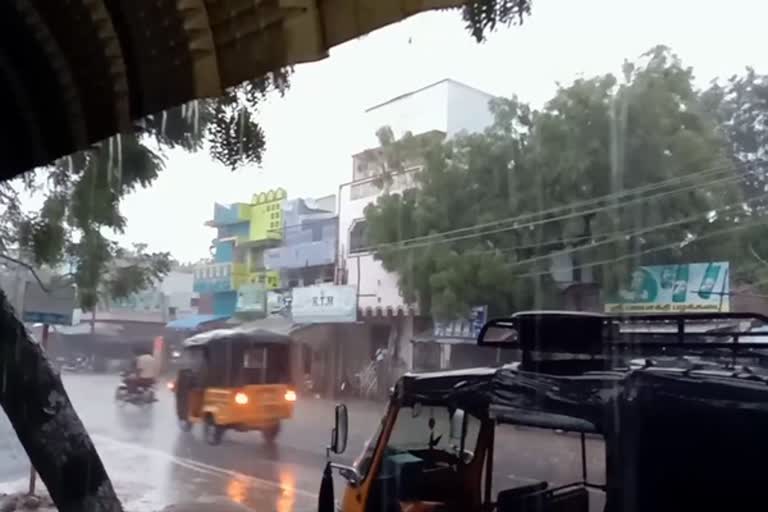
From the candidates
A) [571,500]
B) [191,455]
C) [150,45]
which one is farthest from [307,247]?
[150,45]

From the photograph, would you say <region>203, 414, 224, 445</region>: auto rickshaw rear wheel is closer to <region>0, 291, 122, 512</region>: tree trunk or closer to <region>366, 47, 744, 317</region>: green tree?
<region>366, 47, 744, 317</region>: green tree

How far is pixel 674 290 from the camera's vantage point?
5.32 meters

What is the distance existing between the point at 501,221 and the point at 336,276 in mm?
3830

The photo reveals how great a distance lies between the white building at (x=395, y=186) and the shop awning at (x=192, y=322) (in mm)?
1660

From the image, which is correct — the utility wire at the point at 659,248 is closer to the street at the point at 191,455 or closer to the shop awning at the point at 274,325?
the street at the point at 191,455

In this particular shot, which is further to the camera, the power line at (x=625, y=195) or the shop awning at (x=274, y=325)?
the shop awning at (x=274, y=325)

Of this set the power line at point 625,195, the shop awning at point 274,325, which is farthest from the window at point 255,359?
the power line at point 625,195

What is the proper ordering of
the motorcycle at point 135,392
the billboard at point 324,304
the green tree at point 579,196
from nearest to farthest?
the green tree at point 579,196 → the billboard at point 324,304 → the motorcycle at point 135,392

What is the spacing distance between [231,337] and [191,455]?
4.14 feet

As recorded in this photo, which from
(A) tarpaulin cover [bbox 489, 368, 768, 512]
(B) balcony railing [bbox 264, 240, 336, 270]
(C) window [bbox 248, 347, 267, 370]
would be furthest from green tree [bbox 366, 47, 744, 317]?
(A) tarpaulin cover [bbox 489, 368, 768, 512]

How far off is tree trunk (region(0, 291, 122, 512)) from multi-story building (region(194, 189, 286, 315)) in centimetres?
469

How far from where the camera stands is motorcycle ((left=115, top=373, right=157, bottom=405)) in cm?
1009

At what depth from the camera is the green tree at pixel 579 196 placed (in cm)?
575

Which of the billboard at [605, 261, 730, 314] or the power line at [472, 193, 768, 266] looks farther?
the power line at [472, 193, 768, 266]
